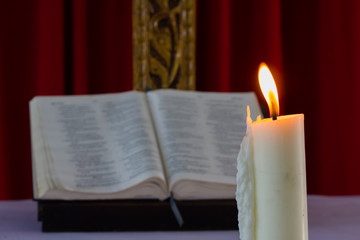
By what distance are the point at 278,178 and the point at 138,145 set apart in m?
0.54

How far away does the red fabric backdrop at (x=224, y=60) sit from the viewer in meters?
1.44

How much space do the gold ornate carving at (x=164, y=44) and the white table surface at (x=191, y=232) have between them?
0.49m

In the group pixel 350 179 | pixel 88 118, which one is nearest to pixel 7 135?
pixel 88 118

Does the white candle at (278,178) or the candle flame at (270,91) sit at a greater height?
the candle flame at (270,91)

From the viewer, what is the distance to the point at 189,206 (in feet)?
2.53

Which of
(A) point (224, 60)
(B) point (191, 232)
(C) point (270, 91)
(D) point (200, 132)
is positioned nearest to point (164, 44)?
(A) point (224, 60)

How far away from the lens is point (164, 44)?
4.50 ft

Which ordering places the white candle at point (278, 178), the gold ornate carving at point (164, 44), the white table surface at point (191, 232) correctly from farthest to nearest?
1. the gold ornate carving at point (164, 44)
2. the white table surface at point (191, 232)
3. the white candle at point (278, 178)

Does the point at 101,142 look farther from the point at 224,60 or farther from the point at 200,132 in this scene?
the point at 224,60

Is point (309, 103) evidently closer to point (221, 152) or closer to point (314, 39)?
point (314, 39)

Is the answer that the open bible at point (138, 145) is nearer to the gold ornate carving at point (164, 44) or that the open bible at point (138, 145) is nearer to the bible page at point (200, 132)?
the bible page at point (200, 132)

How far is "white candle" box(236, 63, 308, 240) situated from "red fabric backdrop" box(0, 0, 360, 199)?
113cm

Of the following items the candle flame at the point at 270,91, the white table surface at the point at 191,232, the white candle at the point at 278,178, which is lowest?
the white table surface at the point at 191,232

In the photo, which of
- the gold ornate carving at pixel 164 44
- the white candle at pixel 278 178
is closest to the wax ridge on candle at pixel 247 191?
the white candle at pixel 278 178
